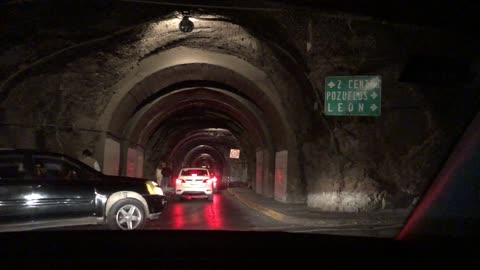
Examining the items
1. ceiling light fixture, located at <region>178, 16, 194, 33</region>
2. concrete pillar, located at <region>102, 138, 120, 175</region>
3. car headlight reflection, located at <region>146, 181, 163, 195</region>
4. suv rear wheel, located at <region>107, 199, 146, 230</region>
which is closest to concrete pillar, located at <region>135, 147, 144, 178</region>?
concrete pillar, located at <region>102, 138, 120, 175</region>

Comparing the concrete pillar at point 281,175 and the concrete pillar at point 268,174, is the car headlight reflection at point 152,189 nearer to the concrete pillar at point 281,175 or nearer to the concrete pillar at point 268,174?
the concrete pillar at point 281,175

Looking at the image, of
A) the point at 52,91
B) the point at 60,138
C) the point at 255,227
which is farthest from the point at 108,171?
the point at 255,227

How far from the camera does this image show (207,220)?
696 inches

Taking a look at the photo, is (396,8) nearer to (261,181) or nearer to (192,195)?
(192,195)

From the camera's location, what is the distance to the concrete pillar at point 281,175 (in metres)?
23.9

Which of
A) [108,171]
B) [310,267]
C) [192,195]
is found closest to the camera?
[310,267]

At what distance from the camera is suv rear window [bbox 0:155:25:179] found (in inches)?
463

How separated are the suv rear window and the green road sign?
338 inches

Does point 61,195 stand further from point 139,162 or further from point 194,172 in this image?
point 139,162

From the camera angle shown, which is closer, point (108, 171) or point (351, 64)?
point (351, 64)

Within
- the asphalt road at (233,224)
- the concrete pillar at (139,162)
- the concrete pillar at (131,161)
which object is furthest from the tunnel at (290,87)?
the concrete pillar at (139,162)

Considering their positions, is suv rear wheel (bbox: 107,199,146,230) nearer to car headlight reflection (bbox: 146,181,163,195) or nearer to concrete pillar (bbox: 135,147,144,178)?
car headlight reflection (bbox: 146,181,163,195)

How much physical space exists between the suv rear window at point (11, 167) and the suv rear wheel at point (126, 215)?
215cm

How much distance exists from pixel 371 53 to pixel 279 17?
3013 millimetres
